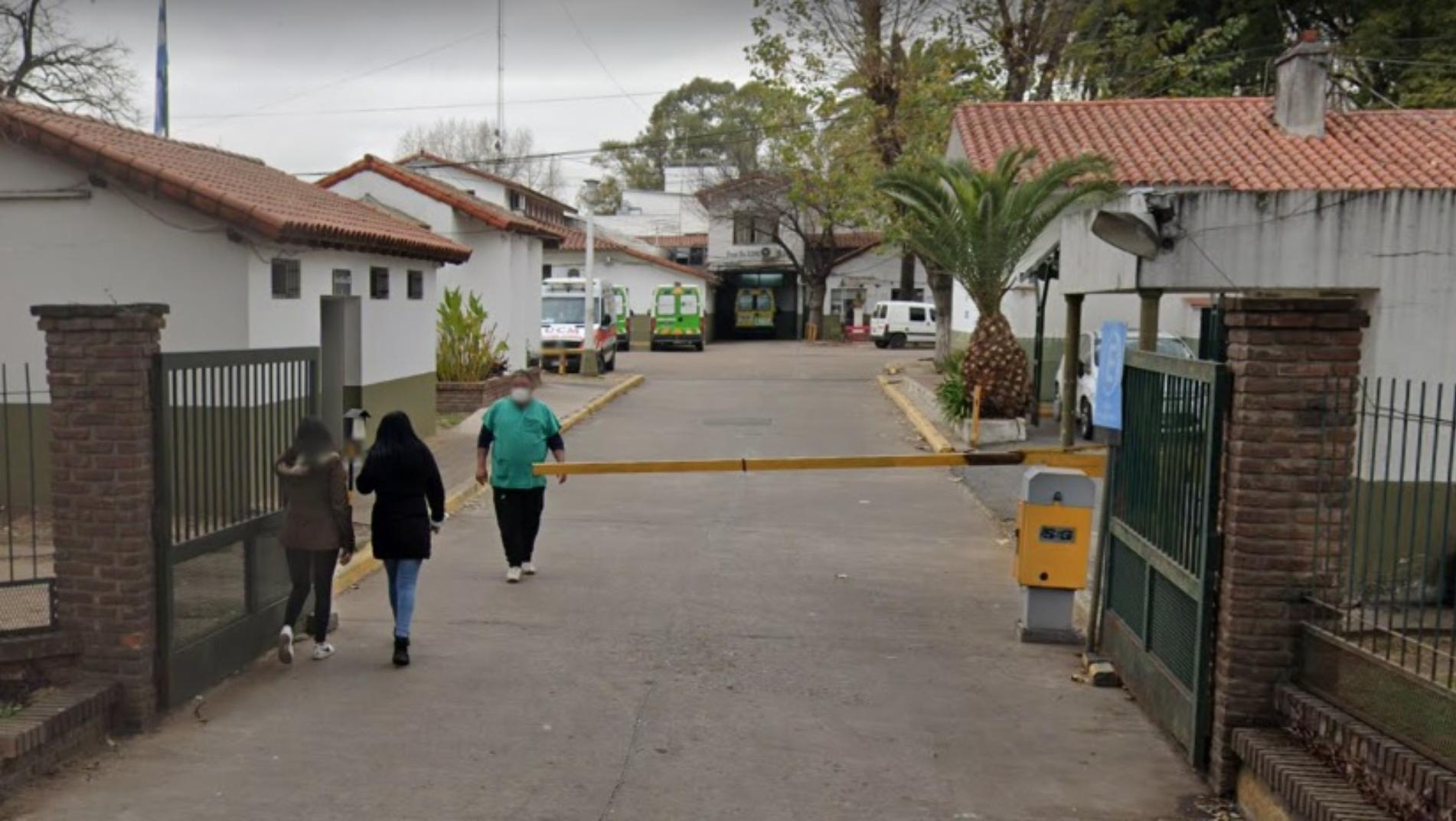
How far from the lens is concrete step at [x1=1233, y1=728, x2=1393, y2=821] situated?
197 inches

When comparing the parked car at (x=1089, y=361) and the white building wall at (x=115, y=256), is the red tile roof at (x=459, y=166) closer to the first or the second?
the parked car at (x=1089, y=361)

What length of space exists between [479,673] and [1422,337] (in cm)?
844

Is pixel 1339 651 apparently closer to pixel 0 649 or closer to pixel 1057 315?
pixel 0 649

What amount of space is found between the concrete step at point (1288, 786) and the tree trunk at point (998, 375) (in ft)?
48.2

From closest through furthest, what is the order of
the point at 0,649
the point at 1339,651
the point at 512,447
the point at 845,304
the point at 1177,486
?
the point at 1339,651 < the point at 0,649 < the point at 1177,486 < the point at 512,447 < the point at 845,304

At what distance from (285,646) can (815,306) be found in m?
54.7

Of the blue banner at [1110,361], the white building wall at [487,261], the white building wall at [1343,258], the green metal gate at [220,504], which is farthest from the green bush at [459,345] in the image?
the green metal gate at [220,504]

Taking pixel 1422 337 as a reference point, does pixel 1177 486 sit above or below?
below

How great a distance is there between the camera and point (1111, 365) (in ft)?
45.8

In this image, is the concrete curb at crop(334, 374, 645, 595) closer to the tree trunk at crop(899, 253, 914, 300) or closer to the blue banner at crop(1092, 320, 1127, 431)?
the blue banner at crop(1092, 320, 1127, 431)

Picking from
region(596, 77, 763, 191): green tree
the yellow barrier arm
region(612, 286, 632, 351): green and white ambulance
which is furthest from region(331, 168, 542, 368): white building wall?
region(596, 77, 763, 191): green tree

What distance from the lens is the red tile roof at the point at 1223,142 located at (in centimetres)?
2005

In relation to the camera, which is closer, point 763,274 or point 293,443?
point 293,443

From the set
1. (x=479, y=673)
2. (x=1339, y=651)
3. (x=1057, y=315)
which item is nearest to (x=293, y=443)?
(x=479, y=673)
